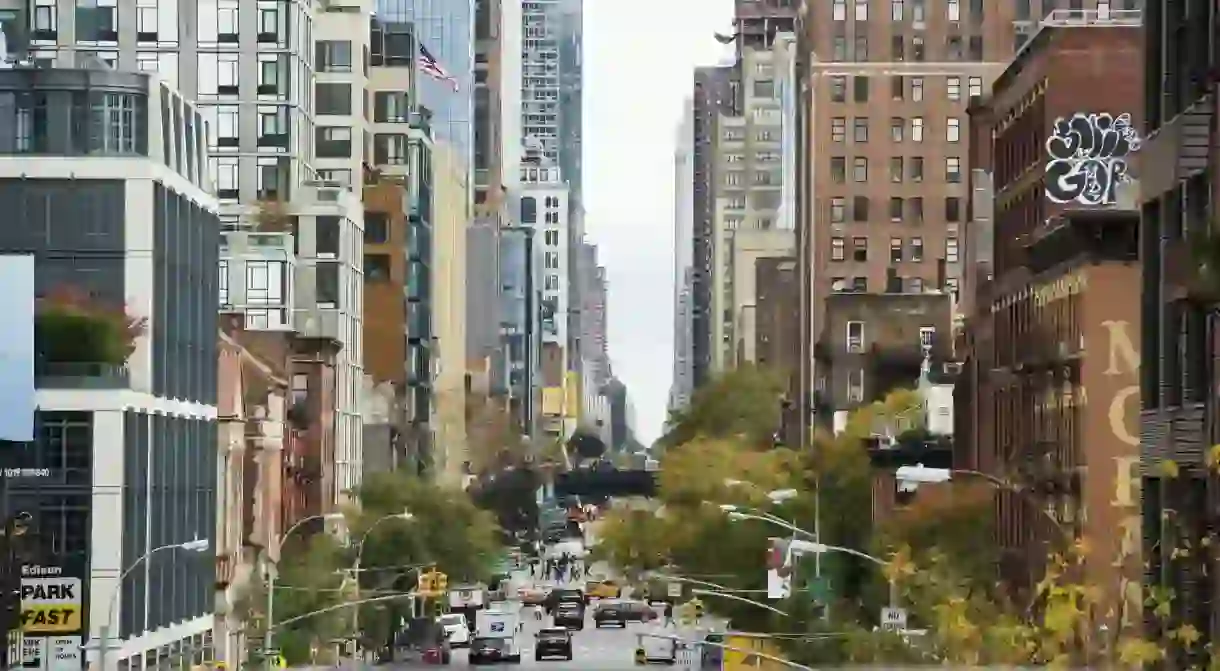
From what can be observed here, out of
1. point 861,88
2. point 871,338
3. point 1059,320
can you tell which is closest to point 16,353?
point 1059,320

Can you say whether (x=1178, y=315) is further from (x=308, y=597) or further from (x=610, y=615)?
(x=610, y=615)

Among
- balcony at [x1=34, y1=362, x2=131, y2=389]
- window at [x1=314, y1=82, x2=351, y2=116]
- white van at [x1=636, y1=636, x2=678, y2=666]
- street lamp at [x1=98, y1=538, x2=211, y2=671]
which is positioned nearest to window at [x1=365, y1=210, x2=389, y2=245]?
window at [x1=314, y1=82, x2=351, y2=116]

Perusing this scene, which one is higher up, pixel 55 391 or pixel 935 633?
pixel 55 391

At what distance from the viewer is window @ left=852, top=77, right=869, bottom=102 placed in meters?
183

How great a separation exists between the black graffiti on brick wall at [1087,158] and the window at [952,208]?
299 feet

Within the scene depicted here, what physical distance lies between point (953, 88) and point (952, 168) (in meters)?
4.41

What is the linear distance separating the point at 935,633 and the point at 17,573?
2142 cm

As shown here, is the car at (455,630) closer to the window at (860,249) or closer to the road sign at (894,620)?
the road sign at (894,620)

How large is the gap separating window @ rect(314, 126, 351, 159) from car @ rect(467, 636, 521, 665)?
4195cm

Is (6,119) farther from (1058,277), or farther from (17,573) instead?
(1058,277)

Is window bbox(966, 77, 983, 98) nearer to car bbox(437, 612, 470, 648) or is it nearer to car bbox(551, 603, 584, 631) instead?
car bbox(551, 603, 584, 631)

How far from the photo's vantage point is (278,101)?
150 m

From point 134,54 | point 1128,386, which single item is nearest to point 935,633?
point 1128,386

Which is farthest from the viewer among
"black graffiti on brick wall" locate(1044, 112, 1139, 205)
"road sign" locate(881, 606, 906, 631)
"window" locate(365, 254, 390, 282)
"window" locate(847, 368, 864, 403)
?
"window" locate(847, 368, 864, 403)
